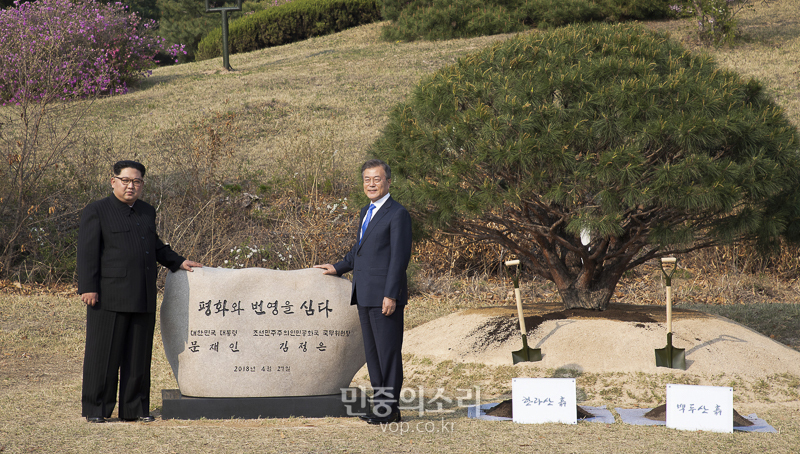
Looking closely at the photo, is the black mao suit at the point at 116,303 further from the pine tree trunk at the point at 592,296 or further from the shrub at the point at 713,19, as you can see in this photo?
the shrub at the point at 713,19

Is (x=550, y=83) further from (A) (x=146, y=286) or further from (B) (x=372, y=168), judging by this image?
(A) (x=146, y=286)

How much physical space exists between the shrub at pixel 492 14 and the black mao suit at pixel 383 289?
59.7 ft

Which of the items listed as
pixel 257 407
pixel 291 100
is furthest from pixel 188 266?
pixel 291 100

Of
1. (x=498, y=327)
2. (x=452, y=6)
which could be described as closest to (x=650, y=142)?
(x=498, y=327)

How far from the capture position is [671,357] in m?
5.25

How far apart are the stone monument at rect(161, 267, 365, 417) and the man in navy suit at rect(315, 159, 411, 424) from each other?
35 centimetres

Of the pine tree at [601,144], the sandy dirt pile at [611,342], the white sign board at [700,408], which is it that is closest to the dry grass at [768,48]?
the pine tree at [601,144]

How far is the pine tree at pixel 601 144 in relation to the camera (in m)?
4.95

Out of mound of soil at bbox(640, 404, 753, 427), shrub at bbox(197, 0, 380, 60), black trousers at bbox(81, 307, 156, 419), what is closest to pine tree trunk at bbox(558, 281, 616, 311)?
mound of soil at bbox(640, 404, 753, 427)

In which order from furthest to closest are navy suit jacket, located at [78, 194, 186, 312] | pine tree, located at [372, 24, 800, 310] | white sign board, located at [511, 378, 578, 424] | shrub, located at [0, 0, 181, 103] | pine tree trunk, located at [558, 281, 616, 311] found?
shrub, located at [0, 0, 181, 103] → pine tree trunk, located at [558, 281, 616, 311] → pine tree, located at [372, 24, 800, 310] → white sign board, located at [511, 378, 578, 424] → navy suit jacket, located at [78, 194, 186, 312]

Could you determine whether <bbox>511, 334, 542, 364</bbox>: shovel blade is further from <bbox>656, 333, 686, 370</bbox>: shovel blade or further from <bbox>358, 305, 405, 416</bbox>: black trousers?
<bbox>358, 305, 405, 416</bbox>: black trousers

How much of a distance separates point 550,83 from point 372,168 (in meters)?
1.95

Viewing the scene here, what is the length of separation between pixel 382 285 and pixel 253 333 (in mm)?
916

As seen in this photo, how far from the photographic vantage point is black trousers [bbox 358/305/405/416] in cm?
402
